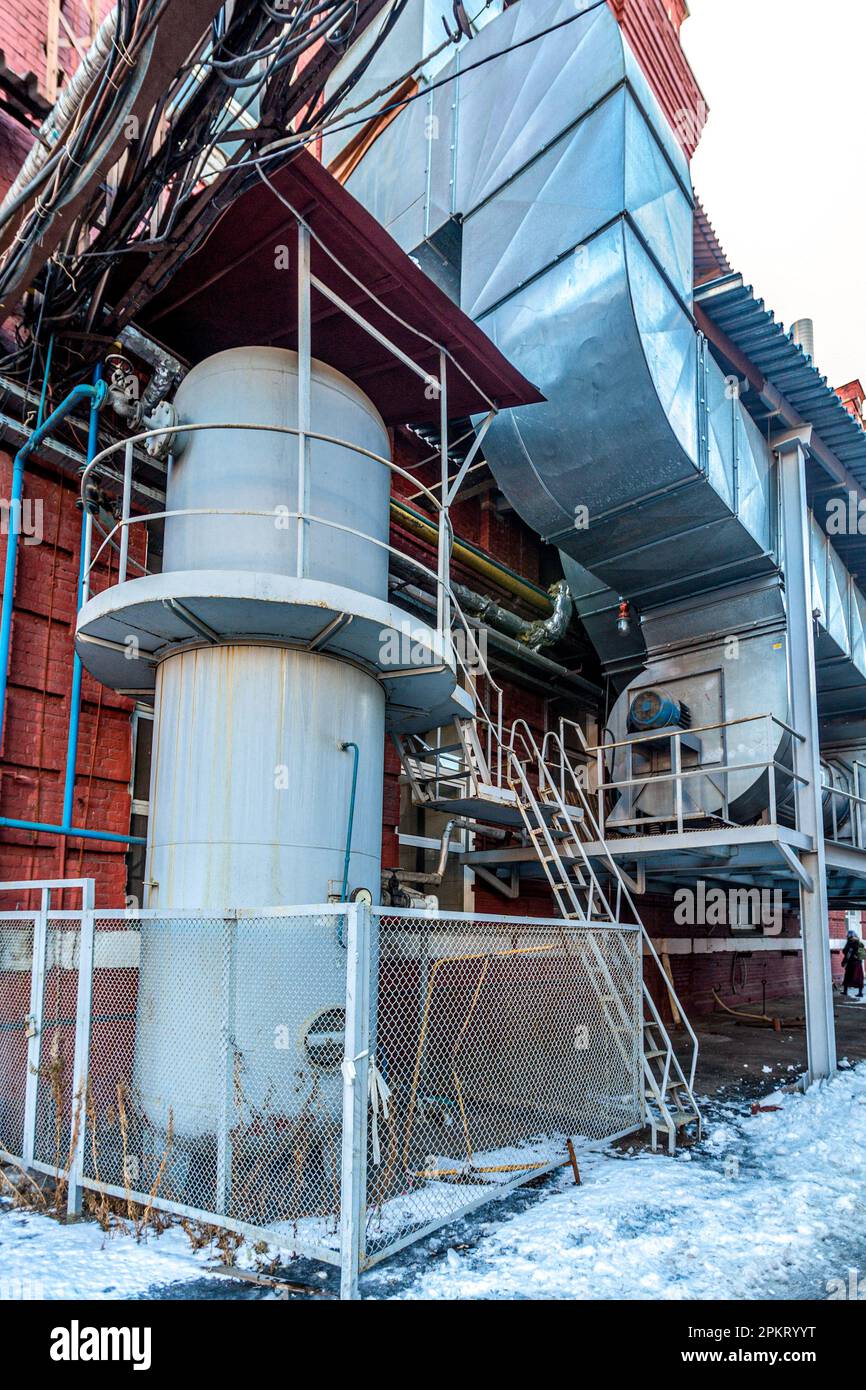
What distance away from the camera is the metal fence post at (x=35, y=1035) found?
18.0 feet

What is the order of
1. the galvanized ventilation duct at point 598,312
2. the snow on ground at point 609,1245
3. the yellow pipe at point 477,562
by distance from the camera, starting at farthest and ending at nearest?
the yellow pipe at point 477,562 < the galvanized ventilation duct at point 598,312 < the snow on ground at point 609,1245

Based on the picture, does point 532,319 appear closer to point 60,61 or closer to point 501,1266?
point 60,61

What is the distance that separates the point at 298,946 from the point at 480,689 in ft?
22.8

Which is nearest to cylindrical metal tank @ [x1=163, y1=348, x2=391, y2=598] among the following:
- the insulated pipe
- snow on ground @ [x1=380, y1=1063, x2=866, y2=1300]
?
the insulated pipe

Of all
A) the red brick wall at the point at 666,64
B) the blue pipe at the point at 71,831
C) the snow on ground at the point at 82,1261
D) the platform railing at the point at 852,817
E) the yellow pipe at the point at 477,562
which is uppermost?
the red brick wall at the point at 666,64

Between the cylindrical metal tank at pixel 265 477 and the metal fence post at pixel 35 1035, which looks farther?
the cylindrical metal tank at pixel 265 477

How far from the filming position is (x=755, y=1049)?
12.1 m

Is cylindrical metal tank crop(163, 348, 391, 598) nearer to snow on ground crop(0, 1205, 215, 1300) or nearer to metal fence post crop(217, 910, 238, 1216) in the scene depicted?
metal fence post crop(217, 910, 238, 1216)

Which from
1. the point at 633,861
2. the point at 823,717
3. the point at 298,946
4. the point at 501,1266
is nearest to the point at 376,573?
the point at 298,946

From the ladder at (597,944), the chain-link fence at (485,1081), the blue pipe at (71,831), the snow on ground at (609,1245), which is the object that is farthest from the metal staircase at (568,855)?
the blue pipe at (71,831)

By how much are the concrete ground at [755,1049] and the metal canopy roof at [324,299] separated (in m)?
7.54

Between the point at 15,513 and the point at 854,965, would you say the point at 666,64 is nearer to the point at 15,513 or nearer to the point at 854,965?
the point at 15,513

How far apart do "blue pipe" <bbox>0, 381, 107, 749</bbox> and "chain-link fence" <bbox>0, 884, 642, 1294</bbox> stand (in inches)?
78.8

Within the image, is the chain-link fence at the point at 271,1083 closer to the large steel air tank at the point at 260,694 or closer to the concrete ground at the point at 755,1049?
the large steel air tank at the point at 260,694
